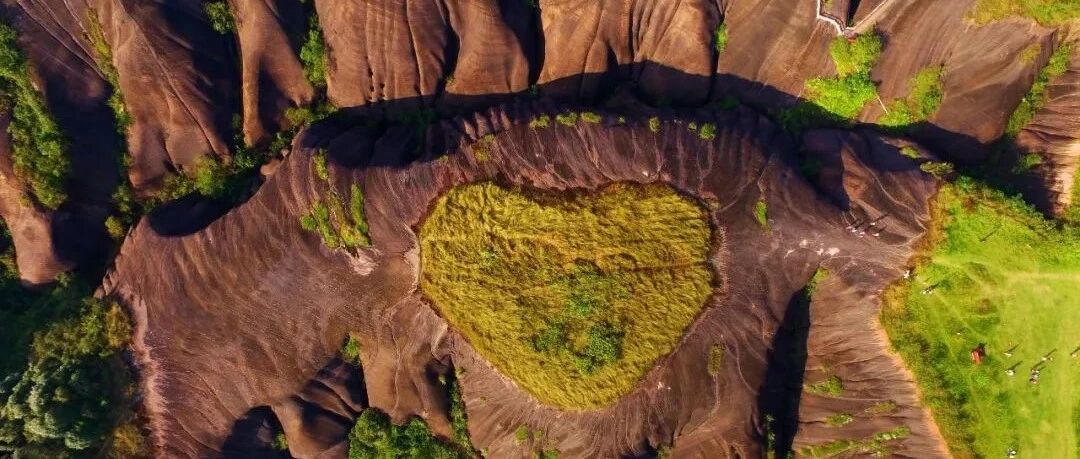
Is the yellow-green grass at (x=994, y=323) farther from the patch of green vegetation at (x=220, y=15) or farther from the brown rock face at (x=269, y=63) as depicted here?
the patch of green vegetation at (x=220, y=15)

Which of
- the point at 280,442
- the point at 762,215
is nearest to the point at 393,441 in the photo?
the point at 280,442

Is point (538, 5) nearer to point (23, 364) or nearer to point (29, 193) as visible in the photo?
point (29, 193)

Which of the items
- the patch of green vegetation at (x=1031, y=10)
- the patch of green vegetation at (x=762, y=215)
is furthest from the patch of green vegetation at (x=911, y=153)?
the patch of green vegetation at (x=762, y=215)

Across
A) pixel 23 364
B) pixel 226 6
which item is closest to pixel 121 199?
pixel 23 364

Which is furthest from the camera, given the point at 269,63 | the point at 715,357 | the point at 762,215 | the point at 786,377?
the point at 269,63

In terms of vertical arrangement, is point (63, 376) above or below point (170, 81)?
below

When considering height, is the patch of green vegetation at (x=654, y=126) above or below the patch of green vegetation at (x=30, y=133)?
above

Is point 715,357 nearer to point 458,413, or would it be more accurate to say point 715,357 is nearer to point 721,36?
point 458,413
